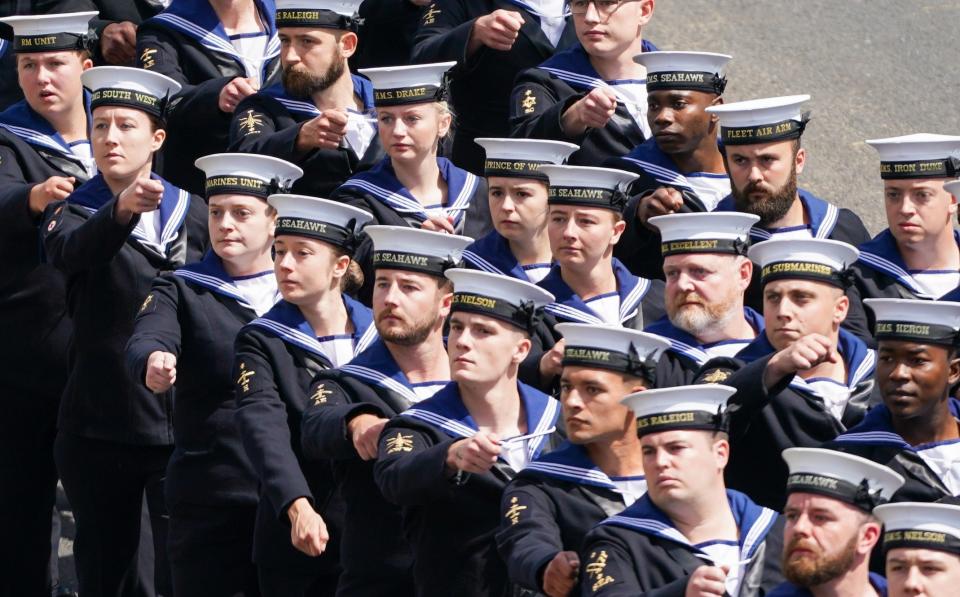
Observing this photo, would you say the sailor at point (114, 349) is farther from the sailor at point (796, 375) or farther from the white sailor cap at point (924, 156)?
the white sailor cap at point (924, 156)

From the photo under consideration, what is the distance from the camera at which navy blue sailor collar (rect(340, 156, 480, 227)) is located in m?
11.7

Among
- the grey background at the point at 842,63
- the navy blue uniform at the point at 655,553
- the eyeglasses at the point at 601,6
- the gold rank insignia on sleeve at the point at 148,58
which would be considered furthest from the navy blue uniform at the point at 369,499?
the grey background at the point at 842,63

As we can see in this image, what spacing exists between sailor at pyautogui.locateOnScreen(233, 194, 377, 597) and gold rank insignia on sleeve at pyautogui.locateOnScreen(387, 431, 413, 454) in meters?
0.58

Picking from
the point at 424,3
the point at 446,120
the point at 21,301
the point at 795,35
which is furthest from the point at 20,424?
the point at 795,35

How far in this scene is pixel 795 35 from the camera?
1706cm

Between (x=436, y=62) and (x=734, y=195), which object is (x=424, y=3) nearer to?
(x=436, y=62)

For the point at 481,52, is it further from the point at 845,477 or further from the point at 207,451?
the point at 845,477

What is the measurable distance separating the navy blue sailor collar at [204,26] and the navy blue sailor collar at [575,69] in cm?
144

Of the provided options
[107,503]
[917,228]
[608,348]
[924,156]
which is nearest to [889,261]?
[917,228]

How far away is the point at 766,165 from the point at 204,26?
3.12m

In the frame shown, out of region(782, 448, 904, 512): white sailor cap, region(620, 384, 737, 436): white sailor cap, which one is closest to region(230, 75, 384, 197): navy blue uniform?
region(620, 384, 737, 436): white sailor cap

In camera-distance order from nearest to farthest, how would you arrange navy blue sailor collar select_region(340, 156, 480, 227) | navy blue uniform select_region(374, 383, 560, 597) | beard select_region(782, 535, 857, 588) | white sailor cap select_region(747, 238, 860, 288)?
beard select_region(782, 535, 857, 588) → navy blue uniform select_region(374, 383, 560, 597) → white sailor cap select_region(747, 238, 860, 288) → navy blue sailor collar select_region(340, 156, 480, 227)

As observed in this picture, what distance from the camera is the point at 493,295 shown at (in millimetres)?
9938

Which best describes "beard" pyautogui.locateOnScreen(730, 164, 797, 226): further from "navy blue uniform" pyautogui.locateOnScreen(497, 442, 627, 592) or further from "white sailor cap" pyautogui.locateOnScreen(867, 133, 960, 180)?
"navy blue uniform" pyautogui.locateOnScreen(497, 442, 627, 592)
